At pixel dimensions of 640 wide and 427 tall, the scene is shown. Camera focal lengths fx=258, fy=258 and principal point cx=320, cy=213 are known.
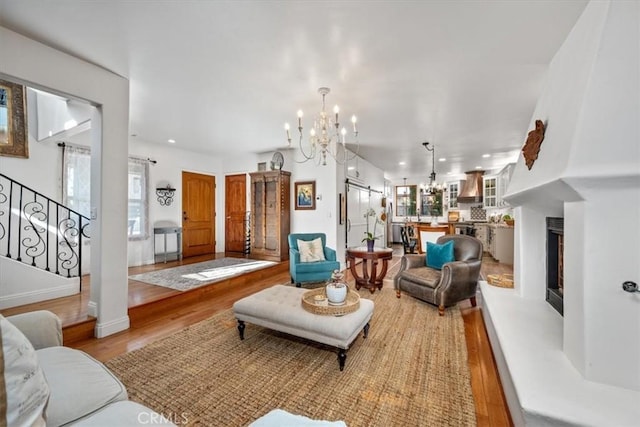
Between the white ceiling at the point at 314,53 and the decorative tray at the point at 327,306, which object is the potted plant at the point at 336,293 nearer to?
the decorative tray at the point at 327,306

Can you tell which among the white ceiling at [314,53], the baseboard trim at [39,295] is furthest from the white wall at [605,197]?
the baseboard trim at [39,295]

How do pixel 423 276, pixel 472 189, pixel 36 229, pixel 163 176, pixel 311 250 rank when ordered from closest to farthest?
pixel 423 276 → pixel 36 229 → pixel 311 250 → pixel 163 176 → pixel 472 189

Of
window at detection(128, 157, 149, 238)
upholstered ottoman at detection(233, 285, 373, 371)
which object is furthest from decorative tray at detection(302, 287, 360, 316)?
window at detection(128, 157, 149, 238)

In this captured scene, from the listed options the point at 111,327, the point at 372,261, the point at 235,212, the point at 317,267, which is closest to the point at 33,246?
the point at 111,327

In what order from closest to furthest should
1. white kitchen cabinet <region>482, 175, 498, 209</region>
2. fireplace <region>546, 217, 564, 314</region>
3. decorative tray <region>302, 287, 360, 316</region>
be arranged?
decorative tray <region>302, 287, 360, 316</region> → fireplace <region>546, 217, 564, 314</region> → white kitchen cabinet <region>482, 175, 498, 209</region>

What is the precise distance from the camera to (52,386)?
1123 mm

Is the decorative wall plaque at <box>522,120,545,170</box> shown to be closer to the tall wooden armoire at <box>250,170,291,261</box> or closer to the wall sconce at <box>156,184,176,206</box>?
the tall wooden armoire at <box>250,170,291,261</box>

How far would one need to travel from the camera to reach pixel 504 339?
1.85 meters

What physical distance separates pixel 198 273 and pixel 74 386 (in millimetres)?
3468

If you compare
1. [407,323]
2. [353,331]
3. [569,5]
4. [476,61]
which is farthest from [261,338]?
[569,5]

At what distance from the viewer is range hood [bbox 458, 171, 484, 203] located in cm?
849

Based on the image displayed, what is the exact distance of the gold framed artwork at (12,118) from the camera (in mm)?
3455

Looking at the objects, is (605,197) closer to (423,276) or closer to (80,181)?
(423,276)

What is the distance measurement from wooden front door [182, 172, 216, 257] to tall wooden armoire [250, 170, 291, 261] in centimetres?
145
